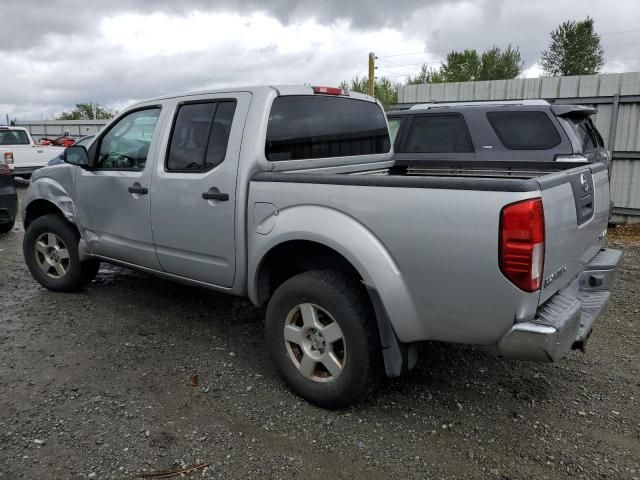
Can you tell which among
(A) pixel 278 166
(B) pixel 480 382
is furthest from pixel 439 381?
(A) pixel 278 166

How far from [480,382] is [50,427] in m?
2.65

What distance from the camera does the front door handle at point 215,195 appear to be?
3439 mm

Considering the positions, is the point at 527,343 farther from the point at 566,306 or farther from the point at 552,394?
the point at 552,394

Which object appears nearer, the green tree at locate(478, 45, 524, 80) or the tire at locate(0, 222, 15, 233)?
the tire at locate(0, 222, 15, 233)

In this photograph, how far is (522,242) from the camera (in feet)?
7.66

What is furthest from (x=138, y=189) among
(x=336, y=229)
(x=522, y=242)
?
(x=522, y=242)

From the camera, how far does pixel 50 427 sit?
2.95m

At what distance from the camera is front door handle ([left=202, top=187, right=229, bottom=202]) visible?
344 cm

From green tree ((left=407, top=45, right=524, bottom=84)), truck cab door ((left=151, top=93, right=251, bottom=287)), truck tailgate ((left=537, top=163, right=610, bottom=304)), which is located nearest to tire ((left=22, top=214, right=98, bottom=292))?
truck cab door ((left=151, top=93, right=251, bottom=287))

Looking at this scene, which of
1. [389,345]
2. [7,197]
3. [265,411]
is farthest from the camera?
[7,197]

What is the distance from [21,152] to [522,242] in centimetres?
1481

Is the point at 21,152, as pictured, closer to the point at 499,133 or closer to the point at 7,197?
the point at 7,197

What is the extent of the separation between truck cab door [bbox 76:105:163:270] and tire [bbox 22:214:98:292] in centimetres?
36

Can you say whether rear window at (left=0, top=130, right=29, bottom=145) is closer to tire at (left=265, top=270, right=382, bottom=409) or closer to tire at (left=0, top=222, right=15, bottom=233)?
tire at (left=0, top=222, right=15, bottom=233)
